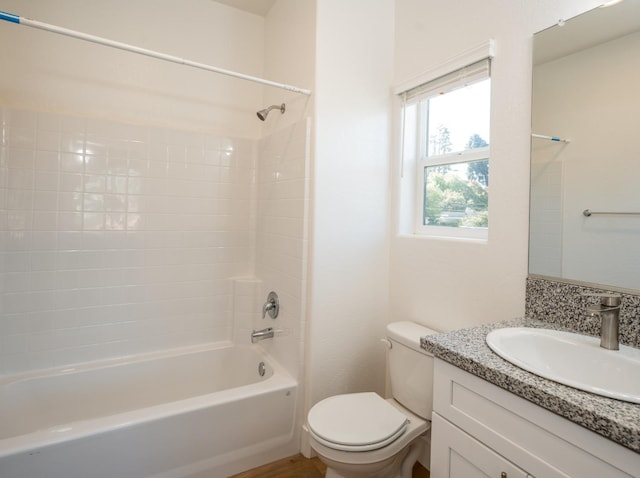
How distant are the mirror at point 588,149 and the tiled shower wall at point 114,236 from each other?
70.5 inches

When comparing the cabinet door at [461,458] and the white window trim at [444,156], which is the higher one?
the white window trim at [444,156]

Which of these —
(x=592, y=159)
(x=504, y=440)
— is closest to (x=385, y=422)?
(x=504, y=440)

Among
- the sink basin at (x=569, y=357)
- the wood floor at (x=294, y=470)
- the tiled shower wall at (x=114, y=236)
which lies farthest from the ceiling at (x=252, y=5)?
the wood floor at (x=294, y=470)

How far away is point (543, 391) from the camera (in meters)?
0.81

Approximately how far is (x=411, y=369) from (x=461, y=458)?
59cm

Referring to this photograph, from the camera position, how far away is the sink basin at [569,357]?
95 cm

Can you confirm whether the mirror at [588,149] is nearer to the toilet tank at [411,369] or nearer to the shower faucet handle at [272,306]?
the toilet tank at [411,369]

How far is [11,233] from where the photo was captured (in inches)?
73.6

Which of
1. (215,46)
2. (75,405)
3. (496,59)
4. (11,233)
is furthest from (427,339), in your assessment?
(215,46)

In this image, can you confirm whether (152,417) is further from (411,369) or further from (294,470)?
(411,369)

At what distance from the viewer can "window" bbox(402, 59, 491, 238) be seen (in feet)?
5.73

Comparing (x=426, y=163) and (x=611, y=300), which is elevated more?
(x=426, y=163)

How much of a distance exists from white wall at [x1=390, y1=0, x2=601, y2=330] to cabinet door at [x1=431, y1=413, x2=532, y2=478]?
0.62 meters

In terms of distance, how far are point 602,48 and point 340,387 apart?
6.22 feet
